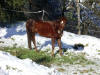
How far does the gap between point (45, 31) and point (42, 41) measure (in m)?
2.36

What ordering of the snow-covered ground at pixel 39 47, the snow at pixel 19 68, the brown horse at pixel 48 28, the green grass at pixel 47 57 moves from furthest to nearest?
the brown horse at pixel 48 28, the green grass at pixel 47 57, the snow-covered ground at pixel 39 47, the snow at pixel 19 68

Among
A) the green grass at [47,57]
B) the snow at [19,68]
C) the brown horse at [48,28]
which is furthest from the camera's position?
the brown horse at [48,28]

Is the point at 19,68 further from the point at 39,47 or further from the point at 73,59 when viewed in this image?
the point at 39,47

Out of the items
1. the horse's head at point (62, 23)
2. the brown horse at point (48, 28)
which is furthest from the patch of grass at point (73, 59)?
the horse's head at point (62, 23)

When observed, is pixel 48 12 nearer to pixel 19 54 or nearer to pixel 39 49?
pixel 39 49

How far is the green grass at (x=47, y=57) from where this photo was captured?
13.6 metres

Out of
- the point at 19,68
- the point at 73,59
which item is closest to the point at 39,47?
the point at 73,59

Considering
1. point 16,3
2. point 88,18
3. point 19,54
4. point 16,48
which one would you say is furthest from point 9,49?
point 88,18

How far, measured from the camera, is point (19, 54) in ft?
47.7

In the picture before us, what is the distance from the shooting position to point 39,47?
16.5 meters

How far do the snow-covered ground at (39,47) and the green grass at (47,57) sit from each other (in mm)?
550

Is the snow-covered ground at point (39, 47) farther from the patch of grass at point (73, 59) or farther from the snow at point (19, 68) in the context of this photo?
the patch of grass at point (73, 59)

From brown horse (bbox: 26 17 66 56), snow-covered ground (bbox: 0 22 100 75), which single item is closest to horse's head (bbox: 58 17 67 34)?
brown horse (bbox: 26 17 66 56)

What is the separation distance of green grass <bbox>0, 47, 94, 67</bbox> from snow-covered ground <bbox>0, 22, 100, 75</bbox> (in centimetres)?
55
